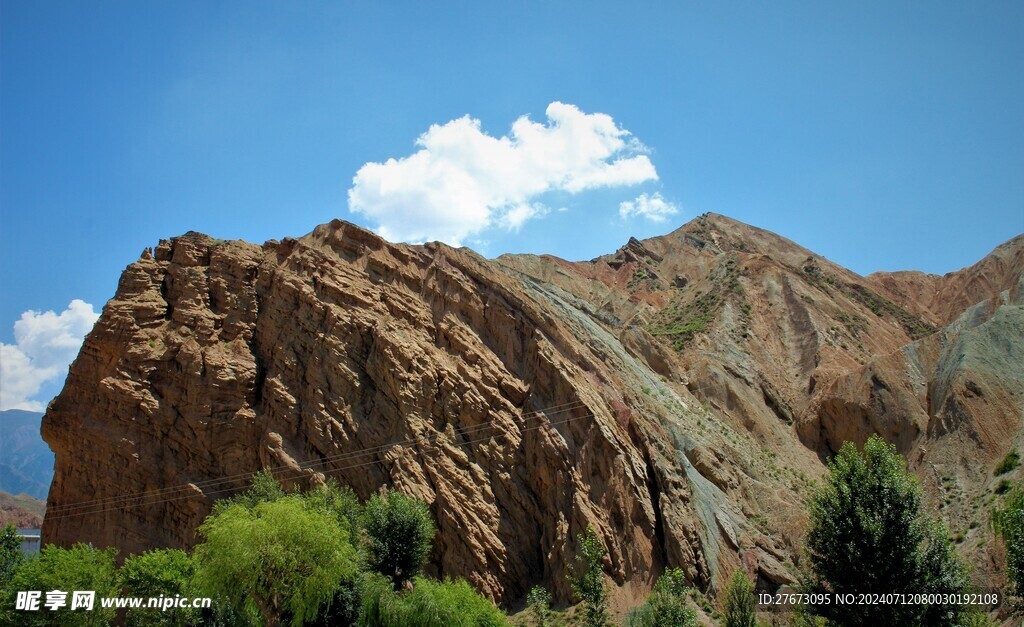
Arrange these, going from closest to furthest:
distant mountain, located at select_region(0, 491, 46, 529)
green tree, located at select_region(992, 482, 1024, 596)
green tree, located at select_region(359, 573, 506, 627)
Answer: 1. green tree, located at select_region(992, 482, 1024, 596)
2. green tree, located at select_region(359, 573, 506, 627)
3. distant mountain, located at select_region(0, 491, 46, 529)

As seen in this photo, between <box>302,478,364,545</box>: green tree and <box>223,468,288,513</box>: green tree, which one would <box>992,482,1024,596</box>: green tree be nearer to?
<box>302,478,364,545</box>: green tree

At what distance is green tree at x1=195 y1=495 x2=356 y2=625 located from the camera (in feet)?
91.7

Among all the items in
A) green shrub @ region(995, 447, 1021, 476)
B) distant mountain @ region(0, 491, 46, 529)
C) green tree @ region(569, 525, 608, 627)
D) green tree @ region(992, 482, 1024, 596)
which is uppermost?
green shrub @ region(995, 447, 1021, 476)

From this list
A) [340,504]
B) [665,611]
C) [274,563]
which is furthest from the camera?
[340,504]

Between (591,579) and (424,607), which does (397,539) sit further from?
(591,579)

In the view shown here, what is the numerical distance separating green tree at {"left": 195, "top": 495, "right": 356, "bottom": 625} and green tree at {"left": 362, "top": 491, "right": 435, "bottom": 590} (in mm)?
4450

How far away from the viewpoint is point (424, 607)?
30.2 meters

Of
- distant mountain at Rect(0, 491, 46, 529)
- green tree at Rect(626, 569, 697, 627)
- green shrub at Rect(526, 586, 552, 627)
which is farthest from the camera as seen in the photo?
distant mountain at Rect(0, 491, 46, 529)

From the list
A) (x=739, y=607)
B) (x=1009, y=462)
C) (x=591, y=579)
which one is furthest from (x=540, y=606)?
(x=1009, y=462)

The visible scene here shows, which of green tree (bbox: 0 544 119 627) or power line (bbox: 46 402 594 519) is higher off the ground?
power line (bbox: 46 402 594 519)

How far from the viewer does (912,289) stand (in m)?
106

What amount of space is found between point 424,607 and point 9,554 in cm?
2070

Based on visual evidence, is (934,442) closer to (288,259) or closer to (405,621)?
(405,621)

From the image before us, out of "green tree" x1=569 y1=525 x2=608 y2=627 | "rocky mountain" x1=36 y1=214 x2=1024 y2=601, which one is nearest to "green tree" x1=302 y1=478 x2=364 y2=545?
"rocky mountain" x1=36 y1=214 x2=1024 y2=601
